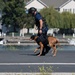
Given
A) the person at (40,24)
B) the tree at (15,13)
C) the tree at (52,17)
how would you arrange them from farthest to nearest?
the tree at (52,17)
the tree at (15,13)
the person at (40,24)

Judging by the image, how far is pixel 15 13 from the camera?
7256cm

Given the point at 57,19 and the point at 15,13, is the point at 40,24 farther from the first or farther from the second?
the point at 57,19

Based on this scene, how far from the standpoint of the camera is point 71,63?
12.5m

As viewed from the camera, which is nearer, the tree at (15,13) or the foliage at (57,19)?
the tree at (15,13)

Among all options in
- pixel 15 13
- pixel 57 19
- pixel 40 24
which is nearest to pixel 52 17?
pixel 57 19

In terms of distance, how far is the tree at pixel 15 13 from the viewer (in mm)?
71606

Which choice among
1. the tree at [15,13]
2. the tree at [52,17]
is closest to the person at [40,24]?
the tree at [15,13]

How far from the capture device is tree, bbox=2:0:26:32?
71606 millimetres

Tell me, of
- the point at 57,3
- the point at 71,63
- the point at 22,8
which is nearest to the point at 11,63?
the point at 71,63

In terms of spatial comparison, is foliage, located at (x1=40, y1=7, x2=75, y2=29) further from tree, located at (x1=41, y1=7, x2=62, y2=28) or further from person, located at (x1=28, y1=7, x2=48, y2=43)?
person, located at (x1=28, y1=7, x2=48, y2=43)

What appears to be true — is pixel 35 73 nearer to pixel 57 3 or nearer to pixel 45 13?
pixel 45 13

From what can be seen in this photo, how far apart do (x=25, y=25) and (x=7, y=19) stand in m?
3.19

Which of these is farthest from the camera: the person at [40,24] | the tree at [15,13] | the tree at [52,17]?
the tree at [52,17]

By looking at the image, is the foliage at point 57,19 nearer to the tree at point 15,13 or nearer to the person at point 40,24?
the tree at point 15,13
